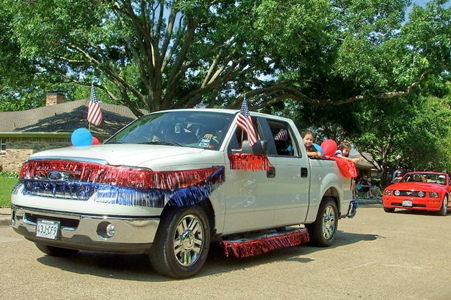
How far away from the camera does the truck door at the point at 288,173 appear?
24.5 feet

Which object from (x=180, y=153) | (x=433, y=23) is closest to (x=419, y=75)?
(x=433, y=23)

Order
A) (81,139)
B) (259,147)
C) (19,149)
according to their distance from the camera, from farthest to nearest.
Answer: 1. (19,149)
2. (81,139)
3. (259,147)

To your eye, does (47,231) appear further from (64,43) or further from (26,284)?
(64,43)

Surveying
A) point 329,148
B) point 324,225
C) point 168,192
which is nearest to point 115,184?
point 168,192

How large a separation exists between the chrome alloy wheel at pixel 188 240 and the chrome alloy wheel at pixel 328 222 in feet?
11.1

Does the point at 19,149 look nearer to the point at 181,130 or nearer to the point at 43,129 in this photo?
the point at 43,129

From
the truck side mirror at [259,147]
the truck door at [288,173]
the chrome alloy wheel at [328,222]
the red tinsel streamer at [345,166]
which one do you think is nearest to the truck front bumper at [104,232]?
the truck side mirror at [259,147]

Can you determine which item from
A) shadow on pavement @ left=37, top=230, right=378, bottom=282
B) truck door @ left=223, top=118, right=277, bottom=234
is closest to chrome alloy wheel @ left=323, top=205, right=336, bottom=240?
shadow on pavement @ left=37, top=230, right=378, bottom=282

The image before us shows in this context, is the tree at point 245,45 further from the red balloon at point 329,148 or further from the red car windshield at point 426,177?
the red balloon at point 329,148

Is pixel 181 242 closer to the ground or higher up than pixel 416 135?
closer to the ground

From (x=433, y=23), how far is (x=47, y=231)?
1779cm

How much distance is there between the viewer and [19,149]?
28953 mm

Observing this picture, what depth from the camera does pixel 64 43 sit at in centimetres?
1866

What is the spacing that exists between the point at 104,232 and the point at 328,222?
4672 millimetres
